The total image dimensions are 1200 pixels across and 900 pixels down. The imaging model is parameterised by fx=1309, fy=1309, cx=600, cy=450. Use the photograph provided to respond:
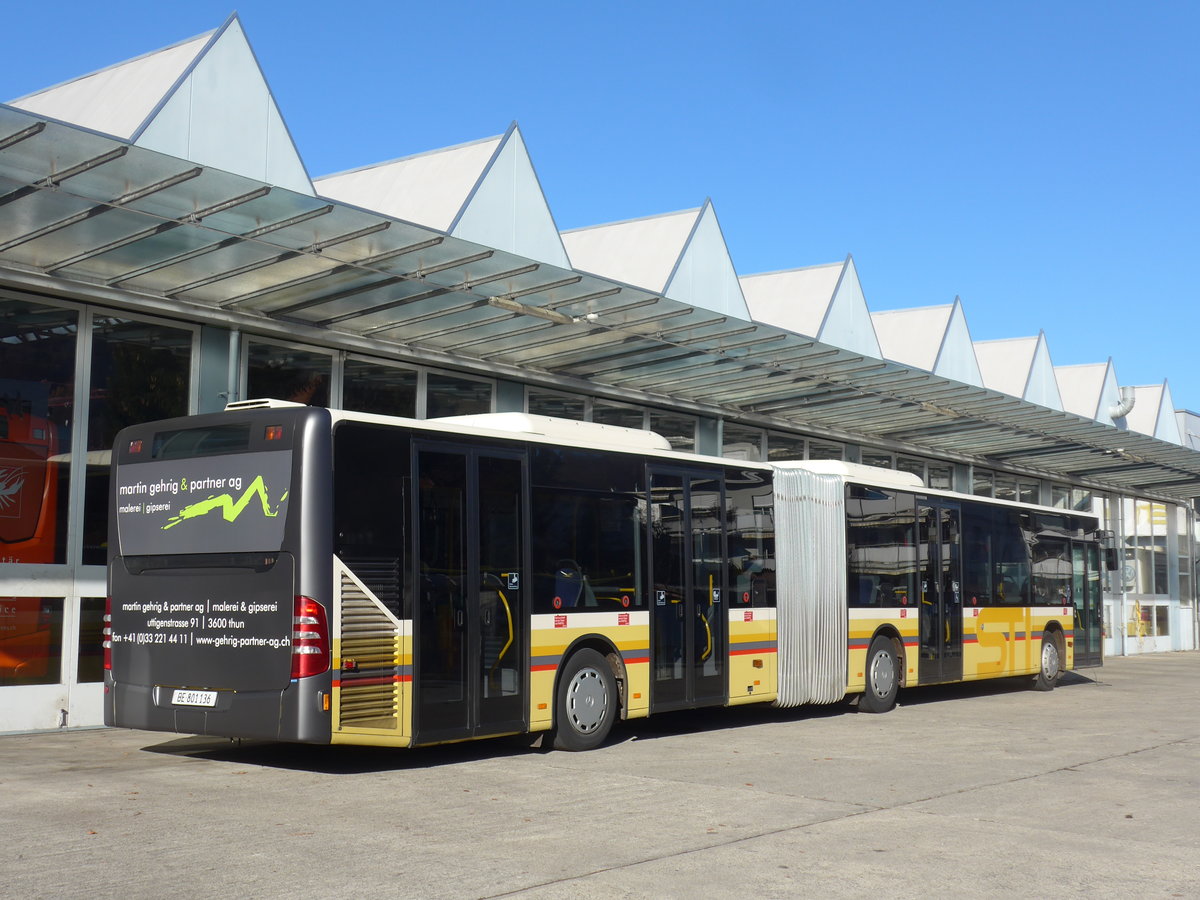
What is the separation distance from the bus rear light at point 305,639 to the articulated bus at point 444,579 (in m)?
0.02

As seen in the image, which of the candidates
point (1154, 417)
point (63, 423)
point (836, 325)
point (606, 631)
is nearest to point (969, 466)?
point (1154, 417)

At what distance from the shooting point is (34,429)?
42.7ft

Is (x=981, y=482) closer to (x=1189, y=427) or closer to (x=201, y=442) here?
(x=1189, y=427)

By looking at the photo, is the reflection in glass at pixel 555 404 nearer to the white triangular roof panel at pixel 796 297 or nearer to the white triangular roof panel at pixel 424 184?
the white triangular roof panel at pixel 796 297

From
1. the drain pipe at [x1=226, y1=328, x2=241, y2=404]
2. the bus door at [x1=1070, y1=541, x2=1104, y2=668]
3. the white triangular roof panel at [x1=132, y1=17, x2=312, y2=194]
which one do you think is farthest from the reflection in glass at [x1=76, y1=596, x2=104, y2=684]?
the bus door at [x1=1070, y1=541, x2=1104, y2=668]

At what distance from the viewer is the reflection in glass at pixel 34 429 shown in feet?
42.0

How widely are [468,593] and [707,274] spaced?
905cm

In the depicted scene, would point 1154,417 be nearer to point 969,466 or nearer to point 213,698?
point 969,466

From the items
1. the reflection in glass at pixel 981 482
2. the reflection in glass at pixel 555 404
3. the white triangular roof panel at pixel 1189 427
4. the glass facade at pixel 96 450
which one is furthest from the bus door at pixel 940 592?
the white triangular roof panel at pixel 1189 427

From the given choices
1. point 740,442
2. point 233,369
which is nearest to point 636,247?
point 740,442

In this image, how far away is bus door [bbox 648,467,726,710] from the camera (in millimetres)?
12969

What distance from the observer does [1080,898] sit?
6.24 meters

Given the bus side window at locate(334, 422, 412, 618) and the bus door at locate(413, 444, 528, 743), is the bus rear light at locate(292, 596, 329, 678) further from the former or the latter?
the bus door at locate(413, 444, 528, 743)

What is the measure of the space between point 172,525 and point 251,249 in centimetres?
378
